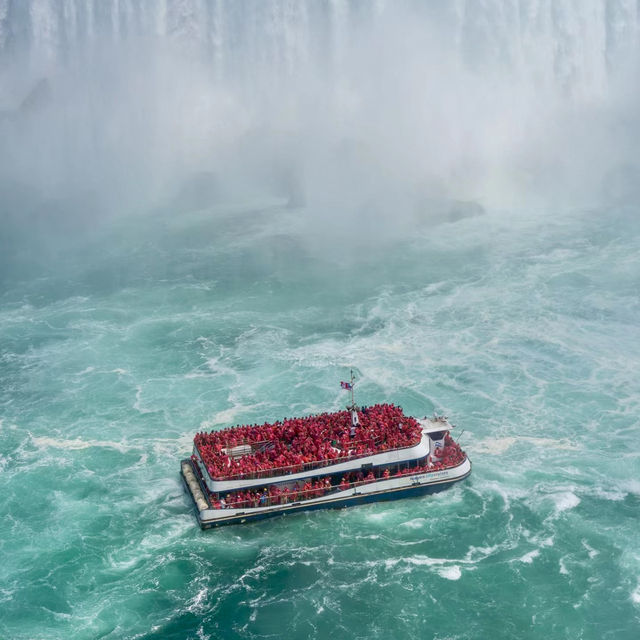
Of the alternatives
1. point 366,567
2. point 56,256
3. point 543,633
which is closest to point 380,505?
point 366,567

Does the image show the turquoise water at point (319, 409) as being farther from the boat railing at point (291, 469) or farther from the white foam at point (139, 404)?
the boat railing at point (291, 469)

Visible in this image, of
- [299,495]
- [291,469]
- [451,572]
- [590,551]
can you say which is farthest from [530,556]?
[291,469]

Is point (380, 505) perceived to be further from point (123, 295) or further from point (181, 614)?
point (123, 295)

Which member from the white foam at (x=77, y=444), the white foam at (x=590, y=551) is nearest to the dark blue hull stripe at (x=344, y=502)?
the white foam at (x=590, y=551)

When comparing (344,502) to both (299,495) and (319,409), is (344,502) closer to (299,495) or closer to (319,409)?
(299,495)

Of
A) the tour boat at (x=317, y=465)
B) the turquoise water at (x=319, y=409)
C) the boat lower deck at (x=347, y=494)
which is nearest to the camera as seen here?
the turquoise water at (x=319, y=409)
